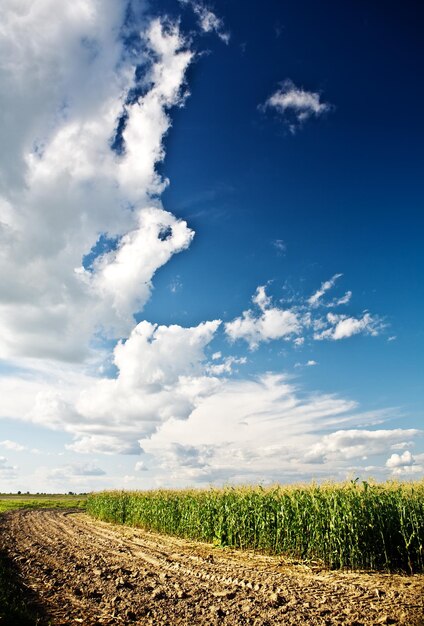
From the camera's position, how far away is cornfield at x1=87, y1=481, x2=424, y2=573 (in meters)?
15.2

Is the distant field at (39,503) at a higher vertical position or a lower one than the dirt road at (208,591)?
lower

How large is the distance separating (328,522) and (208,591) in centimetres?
662

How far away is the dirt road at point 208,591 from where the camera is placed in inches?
366

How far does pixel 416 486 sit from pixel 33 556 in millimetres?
16291

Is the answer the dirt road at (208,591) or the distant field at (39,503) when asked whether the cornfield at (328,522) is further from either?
the distant field at (39,503)

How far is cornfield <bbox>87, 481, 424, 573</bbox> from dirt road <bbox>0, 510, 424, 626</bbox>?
3.70ft

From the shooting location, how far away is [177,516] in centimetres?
2712

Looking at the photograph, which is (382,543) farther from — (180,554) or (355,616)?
(180,554)

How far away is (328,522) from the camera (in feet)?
53.1

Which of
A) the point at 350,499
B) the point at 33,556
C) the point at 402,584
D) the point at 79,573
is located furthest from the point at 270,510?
the point at 33,556

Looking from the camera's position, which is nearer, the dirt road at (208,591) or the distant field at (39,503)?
the dirt road at (208,591)

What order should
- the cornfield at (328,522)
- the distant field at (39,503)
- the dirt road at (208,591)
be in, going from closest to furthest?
the dirt road at (208,591) → the cornfield at (328,522) → the distant field at (39,503)

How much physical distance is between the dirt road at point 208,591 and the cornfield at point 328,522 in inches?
44.4

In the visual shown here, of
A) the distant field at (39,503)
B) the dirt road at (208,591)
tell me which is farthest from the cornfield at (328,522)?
the distant field at (39,503)
